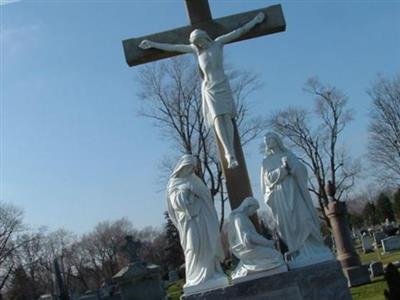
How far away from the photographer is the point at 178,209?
5750 mm

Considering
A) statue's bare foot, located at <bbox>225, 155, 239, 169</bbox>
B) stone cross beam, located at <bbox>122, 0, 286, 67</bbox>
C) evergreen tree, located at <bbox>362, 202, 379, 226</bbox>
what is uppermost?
stone cross beam, located at <bbox>122, 0, 286, 67</bbox>

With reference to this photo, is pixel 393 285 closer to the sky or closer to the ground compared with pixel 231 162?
closer to the ground

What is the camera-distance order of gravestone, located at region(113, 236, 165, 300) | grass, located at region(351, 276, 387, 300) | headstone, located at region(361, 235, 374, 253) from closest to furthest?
grass, located at region(351, 276, 387, 300) → gravestone, located at region(113, 236, 165, 300) → headstone, located at region(361, 235, 374, 253)

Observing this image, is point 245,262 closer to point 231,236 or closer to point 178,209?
point 231,236

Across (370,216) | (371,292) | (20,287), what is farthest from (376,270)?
(370,216)

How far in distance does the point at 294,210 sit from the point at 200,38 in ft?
7.98

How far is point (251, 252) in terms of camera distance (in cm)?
545

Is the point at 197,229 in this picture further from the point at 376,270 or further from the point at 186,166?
the point at 376,270

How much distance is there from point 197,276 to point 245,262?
0.53 m

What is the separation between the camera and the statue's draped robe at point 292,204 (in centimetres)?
564

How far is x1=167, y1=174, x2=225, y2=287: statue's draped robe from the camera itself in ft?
18.2

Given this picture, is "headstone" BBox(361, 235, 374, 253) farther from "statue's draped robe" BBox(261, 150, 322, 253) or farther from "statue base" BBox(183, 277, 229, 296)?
"statue base" BBox(183, 277, 229, 296)

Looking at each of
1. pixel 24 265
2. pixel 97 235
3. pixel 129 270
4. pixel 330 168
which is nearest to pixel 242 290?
pixel 129 270

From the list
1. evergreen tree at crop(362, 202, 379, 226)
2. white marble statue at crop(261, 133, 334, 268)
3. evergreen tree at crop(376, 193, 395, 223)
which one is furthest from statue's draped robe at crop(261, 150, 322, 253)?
evergreen tree at crop(362, 202, 379, 226)
